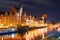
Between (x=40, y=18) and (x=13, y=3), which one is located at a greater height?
(x=13, y=3)

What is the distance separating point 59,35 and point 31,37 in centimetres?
46

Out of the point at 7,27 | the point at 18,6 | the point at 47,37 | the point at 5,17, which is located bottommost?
the point at 47,37

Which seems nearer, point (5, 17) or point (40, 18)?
point (5, 17)

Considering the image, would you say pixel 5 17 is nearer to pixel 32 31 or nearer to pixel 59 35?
pixel 32 31

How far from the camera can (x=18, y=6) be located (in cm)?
233

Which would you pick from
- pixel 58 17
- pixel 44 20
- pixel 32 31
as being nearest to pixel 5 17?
pixel 32 31

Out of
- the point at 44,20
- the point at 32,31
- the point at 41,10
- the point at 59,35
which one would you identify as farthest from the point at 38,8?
the point at 59,35

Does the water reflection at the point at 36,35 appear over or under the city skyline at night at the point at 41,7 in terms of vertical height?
under

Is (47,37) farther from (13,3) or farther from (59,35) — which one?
(13,3)

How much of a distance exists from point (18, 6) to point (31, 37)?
0.53 metres

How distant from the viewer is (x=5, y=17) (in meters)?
2.19

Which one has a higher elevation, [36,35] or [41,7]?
[41,7]

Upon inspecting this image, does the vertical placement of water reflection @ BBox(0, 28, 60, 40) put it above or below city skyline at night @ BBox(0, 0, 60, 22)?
below

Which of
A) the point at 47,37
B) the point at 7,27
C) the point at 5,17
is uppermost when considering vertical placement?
the point at 5,17
